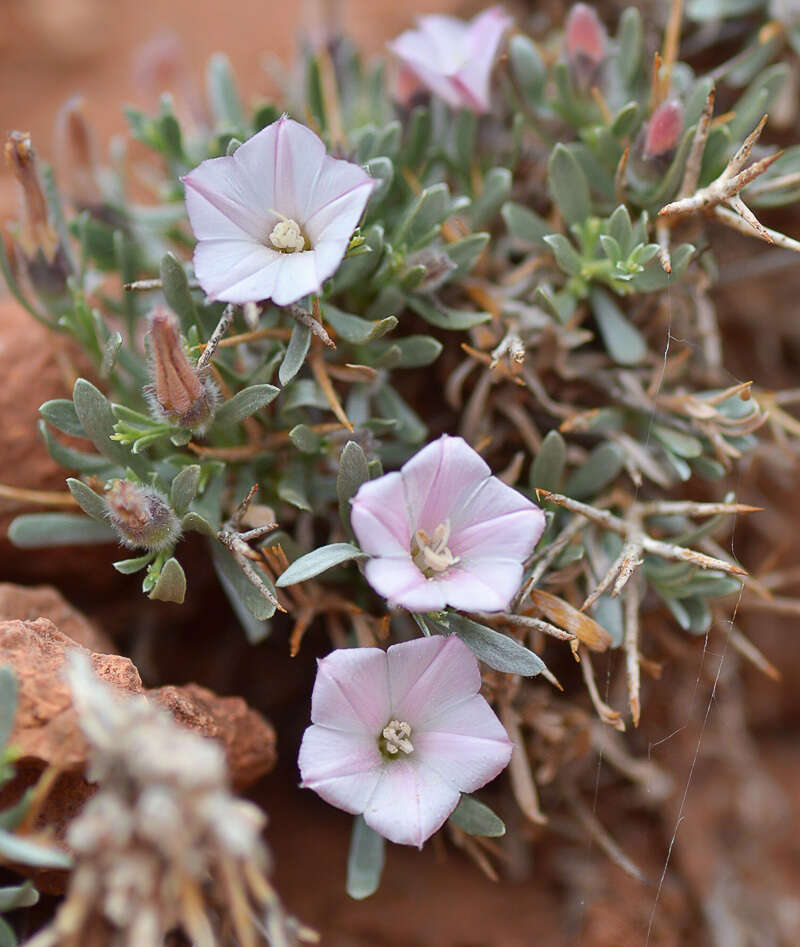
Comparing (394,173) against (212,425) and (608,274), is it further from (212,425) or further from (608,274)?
(212,425)

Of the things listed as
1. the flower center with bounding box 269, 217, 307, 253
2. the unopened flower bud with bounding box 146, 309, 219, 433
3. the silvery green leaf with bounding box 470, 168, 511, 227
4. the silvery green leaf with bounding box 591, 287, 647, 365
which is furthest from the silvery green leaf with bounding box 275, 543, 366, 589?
the silvery green leaf with bounding box 470, 168, 511, 227

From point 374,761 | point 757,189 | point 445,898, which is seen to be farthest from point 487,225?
point 445,898

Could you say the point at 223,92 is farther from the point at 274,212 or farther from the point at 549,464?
the point at 549,464

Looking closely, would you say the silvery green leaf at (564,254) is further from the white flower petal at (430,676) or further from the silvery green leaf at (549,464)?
the white flower petal at (430,676)

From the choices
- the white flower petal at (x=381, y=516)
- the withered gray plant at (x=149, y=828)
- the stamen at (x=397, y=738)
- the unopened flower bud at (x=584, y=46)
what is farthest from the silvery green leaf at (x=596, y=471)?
the withered gray plant at (x=149, y=828)

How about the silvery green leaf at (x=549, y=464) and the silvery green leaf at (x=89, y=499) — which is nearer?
the silvery green leaf at (x=89, y=499)

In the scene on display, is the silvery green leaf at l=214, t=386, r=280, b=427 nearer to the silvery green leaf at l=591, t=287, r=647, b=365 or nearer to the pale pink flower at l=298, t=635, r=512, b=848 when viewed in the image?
the pale pink flower at l=298, t=635, r=512, b=848
